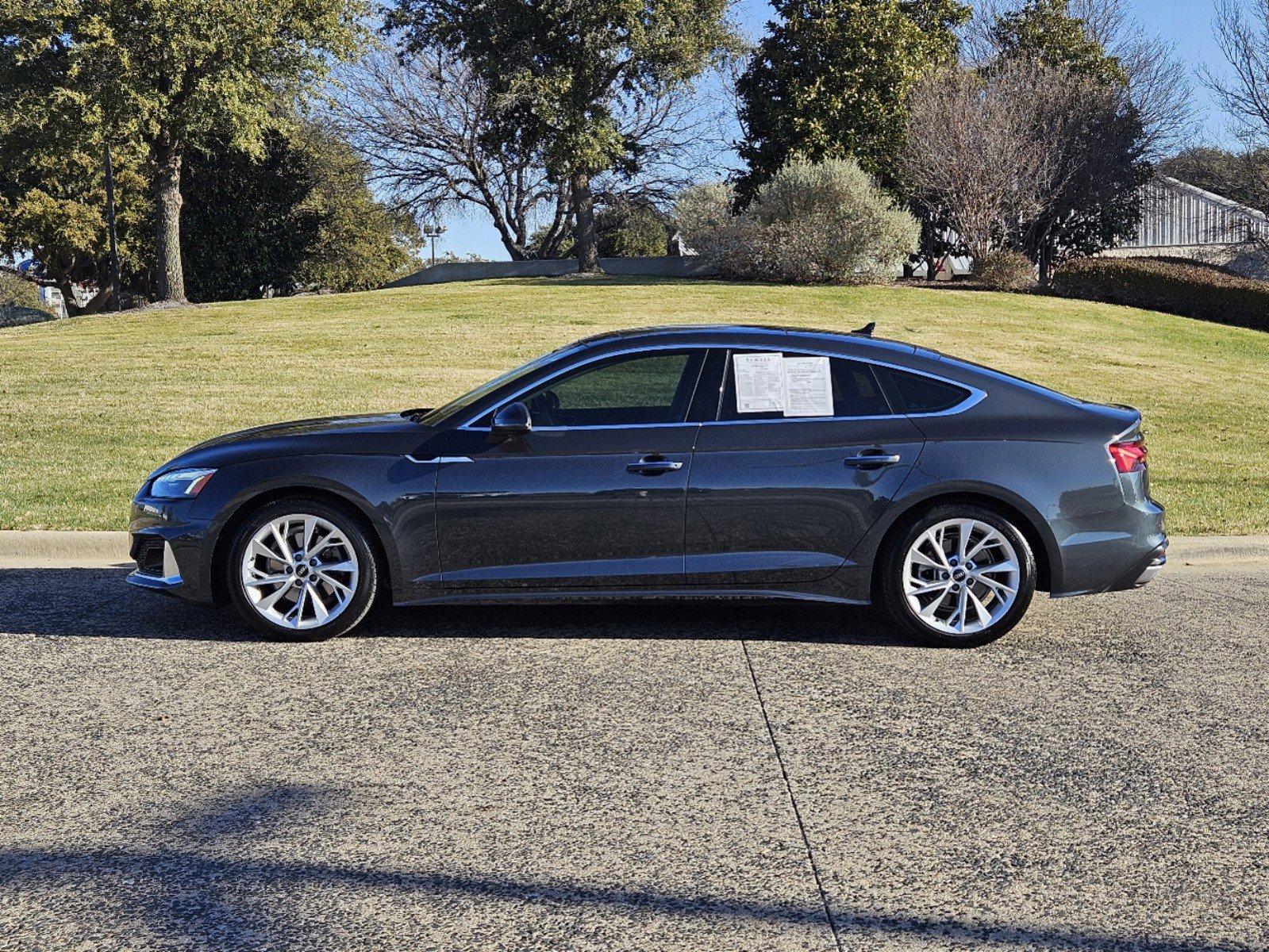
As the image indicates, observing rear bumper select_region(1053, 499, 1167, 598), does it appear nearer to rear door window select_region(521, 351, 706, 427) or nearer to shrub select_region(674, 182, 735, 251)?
rear door window select_region(521, 351, 706, 427)

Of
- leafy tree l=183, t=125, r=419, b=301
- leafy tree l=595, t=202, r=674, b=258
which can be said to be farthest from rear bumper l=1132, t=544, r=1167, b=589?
leafy tree l=183, t=125, r=419, b=301

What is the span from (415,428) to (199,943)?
352 cm

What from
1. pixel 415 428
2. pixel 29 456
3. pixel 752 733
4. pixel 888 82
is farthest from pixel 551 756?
pixel 888 82

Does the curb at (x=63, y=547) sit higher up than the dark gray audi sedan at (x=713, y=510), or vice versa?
the dark gray audi sedan at (x=713, y=510)

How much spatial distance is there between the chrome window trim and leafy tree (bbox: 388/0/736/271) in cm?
3286

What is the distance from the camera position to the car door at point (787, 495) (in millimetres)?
6172

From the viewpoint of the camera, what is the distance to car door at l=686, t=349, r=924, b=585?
243 inches

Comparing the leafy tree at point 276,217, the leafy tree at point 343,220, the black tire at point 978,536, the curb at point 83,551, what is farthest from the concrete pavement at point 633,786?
the leafy tree at point 343,220

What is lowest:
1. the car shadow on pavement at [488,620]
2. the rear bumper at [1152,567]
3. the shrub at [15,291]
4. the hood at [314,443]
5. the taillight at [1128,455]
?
the car shadow on pavement at [488,620]

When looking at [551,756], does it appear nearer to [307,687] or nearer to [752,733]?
[752,733]

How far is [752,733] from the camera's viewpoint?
4914 mm

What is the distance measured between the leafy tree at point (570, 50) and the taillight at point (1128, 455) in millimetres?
33282

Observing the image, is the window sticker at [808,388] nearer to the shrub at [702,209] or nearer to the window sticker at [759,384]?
the window sticker at [759,384]

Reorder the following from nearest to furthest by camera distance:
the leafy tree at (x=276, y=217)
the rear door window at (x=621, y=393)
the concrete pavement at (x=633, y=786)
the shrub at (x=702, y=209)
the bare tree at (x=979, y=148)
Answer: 1. the concrete pavement at (x=633, y=786)
2. the rear door window at (x=621, y=393)
3. the bare tree at (x=979, y=148)
4. the shrub at (x=702, y=209)
5. the leafy tree at (x=276, y=217)
